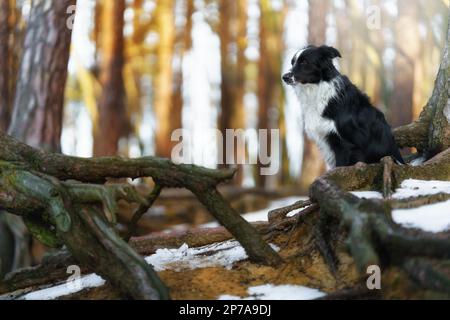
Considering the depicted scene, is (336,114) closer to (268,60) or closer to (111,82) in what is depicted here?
(111,82)

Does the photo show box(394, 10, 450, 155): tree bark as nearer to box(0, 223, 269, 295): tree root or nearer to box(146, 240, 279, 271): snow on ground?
box(0, 223, 269, 295): tree root

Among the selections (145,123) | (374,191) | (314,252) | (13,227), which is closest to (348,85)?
(374,191)

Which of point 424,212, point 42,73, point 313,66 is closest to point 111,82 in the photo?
point 42,73

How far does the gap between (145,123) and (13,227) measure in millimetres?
22186

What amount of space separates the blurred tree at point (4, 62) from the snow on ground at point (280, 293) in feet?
24.1

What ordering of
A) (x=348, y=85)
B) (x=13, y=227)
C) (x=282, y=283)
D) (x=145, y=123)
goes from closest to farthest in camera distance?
(x=282, y=283)
(x=348, y=85)
(x=13, y=227)
(x=145, y=123)

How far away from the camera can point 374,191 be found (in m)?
5.12

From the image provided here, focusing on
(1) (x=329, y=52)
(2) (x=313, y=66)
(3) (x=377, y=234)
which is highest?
(1) (x=329, y=52)

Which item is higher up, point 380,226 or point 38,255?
point 380,226

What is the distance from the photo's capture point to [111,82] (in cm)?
1496

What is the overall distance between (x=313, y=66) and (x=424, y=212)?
9.28 ft

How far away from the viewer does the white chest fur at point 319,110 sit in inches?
263

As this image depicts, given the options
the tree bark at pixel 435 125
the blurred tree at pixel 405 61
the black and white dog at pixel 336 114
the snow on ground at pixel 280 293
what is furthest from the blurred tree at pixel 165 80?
the snow on ground at pixel 280 293
